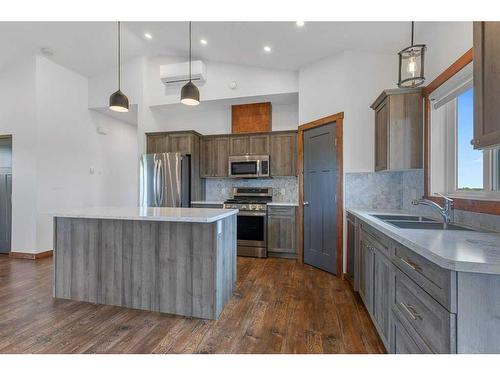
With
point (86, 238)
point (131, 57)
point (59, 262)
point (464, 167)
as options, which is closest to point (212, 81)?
point (131, 57)

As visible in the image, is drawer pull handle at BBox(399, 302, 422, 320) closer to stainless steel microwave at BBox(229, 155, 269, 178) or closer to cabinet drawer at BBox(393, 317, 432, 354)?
cabinet drawer at BBox(393, 317, 432, 354)

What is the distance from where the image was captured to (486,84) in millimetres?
1217

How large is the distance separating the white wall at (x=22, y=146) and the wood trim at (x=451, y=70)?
18.3ft

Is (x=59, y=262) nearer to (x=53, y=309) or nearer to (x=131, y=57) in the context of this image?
(x=53, y=309)

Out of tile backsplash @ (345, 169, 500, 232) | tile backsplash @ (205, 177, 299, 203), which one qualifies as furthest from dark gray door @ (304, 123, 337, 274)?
tile backsplash @ (205, 177, 299, 203)

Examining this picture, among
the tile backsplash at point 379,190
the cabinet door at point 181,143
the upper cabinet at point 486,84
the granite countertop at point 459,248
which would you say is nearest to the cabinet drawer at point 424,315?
the granite countertop at point 459,248

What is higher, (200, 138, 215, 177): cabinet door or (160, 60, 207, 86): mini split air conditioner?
(160, 60, 207, 86): mini split air conditioner

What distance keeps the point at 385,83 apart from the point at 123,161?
560cm

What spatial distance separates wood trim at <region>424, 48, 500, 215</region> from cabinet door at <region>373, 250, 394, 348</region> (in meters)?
0.77

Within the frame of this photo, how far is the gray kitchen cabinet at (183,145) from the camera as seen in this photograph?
4578 millimetres

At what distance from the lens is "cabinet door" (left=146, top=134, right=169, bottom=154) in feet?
15.4

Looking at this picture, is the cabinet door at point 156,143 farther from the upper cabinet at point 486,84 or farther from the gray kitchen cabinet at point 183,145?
the upper cabinet at point 486,84

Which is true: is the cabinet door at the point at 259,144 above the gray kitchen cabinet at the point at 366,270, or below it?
above

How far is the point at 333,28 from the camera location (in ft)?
9.74
